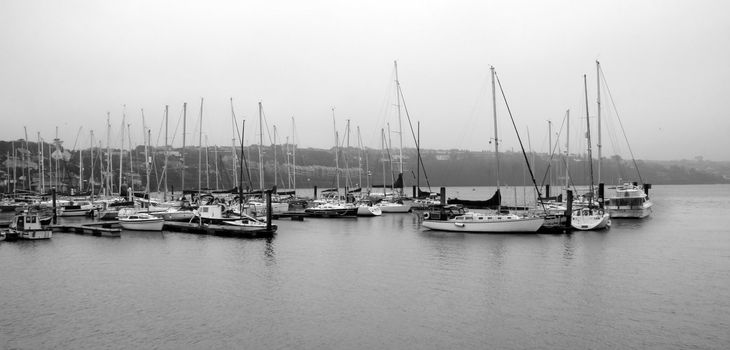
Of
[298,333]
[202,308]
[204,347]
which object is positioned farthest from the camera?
[202,308]

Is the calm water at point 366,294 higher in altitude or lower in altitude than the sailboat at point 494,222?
lower

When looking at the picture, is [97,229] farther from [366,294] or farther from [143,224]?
[366,294]

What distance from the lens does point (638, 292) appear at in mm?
24750

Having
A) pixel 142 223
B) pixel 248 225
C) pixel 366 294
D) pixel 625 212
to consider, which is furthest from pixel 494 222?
pixel 142 223

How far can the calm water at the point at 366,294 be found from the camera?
61.2 ft

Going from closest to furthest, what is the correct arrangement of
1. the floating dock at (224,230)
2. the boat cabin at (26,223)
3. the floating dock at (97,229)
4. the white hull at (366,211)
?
the boat cabin at (26,223) < the floating dock at (224,230) < the floating dock at (97,229) < the white hull at (366,211)

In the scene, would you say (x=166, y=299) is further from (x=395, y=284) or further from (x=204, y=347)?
(x=395, y=284)

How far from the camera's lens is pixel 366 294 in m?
24.7

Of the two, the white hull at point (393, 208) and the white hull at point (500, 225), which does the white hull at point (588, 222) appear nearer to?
the white hull at point (500, 225)

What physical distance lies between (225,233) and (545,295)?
94.5ft

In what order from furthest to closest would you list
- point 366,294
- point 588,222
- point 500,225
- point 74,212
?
1. point 74,212
2. point 588,222
3. point 500,225
4. point 366,294

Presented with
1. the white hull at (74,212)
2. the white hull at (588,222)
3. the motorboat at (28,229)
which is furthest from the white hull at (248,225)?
the white hull at (74,212)

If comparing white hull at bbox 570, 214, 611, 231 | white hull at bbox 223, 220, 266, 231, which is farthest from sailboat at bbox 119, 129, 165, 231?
white hull at bbox 570, 214, 611, 231

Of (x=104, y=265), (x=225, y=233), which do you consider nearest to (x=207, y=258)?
(x=104, y=265)
